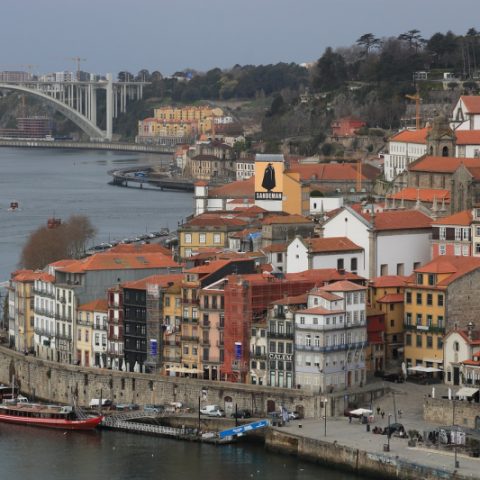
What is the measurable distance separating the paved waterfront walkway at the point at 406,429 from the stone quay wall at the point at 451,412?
0.79 feet

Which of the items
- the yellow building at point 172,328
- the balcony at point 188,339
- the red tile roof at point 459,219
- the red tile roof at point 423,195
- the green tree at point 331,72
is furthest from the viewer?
the green tree at point 331,72

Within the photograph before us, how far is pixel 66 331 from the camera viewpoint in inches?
1678

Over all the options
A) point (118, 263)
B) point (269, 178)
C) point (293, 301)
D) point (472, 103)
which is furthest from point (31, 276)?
point (472, 103)

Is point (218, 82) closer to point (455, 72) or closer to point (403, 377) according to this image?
point (455, 72)

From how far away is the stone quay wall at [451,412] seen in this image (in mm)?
35781

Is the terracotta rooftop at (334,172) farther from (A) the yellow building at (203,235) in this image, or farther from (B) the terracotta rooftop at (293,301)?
(B) the terracotta rooftop at (293,301)

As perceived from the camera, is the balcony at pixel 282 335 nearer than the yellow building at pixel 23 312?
Yes

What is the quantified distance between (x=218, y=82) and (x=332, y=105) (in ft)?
224

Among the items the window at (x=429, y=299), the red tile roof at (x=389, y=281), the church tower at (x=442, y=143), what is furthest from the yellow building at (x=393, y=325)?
the church tower at (x=442, y=143)

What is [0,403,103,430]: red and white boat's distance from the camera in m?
39.1

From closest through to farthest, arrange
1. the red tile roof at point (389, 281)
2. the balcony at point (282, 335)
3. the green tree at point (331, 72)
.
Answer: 1. the balcony at point (282, 335)
2. the red tile roof at point (389, 281)
3. the green tree at point (331, 72)

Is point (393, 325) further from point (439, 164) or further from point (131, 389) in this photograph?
point (439, 164)

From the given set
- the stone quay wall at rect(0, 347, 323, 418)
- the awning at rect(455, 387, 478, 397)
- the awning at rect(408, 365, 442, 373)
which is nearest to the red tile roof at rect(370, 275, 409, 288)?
the awning at rect(408, 365, 442, 373)

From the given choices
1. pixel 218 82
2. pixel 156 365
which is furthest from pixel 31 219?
pixel 218 82
